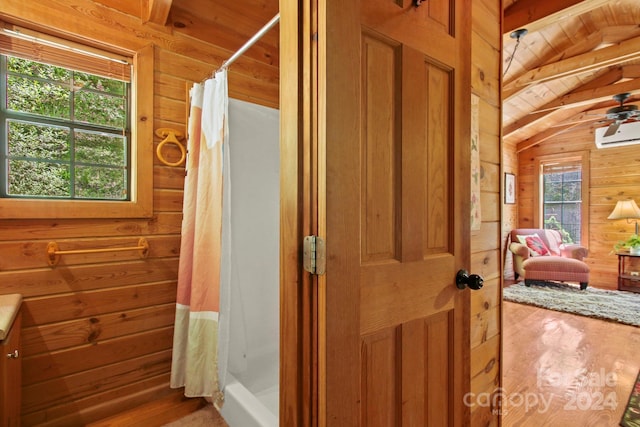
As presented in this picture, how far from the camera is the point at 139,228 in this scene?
183 centimetres

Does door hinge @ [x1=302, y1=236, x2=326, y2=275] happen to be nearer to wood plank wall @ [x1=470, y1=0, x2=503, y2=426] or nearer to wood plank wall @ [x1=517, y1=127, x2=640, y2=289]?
wood plank wall @ [x1=470, y1=0, x2=503, y2=426]

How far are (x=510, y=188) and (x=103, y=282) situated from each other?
21.1 ft

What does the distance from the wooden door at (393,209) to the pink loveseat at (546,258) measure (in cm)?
457

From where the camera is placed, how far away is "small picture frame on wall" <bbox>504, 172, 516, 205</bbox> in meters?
5.60

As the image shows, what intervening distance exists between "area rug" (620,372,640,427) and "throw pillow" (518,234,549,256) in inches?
130

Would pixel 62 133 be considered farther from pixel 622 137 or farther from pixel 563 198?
pixel 563 198

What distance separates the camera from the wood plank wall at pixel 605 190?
485 centimetres

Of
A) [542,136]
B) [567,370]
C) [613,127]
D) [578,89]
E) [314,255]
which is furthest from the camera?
[542,136]

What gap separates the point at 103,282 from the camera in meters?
1.72

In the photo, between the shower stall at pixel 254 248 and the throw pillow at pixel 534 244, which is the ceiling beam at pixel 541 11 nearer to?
the shower stall at pixel 254 248

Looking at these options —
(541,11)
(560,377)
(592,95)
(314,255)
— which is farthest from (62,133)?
(592,95)

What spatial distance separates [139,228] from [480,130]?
1.99 metres

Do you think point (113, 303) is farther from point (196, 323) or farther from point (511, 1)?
point (511, 1)

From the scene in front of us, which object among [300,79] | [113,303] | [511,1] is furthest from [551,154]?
[113,303]
